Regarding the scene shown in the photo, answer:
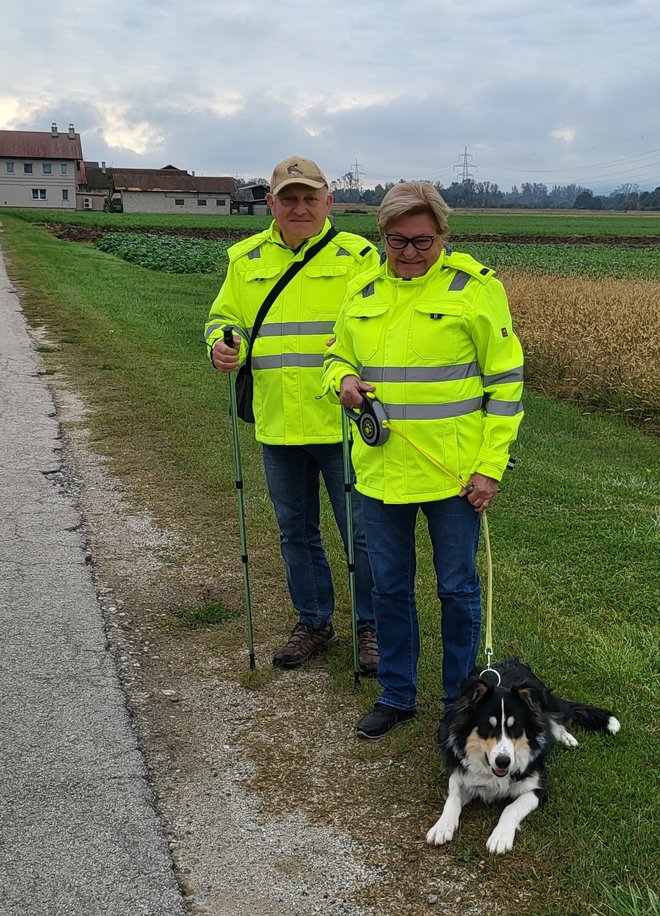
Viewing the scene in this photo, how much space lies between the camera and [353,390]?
149 inches

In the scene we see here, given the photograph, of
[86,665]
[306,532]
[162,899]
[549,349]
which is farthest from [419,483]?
[549,349]

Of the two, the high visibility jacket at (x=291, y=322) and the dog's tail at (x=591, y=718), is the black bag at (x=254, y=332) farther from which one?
the dog's tail at (x=591, y=718)

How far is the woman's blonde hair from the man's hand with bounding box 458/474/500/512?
98 cm

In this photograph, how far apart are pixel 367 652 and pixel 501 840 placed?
1609mm

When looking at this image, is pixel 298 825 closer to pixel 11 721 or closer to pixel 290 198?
pixel 11 721

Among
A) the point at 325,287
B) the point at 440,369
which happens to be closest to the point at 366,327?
the point at 440,369

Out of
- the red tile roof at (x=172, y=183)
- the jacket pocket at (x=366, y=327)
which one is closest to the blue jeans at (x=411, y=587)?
the jacket pocket at (x=366, y=327)

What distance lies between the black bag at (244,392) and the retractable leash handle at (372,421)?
95cm

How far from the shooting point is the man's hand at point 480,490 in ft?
12.1

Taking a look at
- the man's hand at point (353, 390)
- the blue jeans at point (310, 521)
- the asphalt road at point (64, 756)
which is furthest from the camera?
the blue jeans at point (310, 521)

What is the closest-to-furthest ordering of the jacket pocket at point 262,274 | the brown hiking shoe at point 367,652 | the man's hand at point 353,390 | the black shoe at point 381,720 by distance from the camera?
the man's hand at point 353,390 < the black shoe at point 381,720 < the jacket pocket at point 262,274 < the brown hiking shoe at point 367,652

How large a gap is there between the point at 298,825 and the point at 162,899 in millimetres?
624

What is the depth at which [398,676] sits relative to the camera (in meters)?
4.18

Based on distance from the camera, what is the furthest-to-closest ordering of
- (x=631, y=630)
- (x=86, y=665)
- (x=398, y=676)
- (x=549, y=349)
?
(x=549, y=349) < (x=631, y=630) < (x=86, y=665) < (x=398, y=676)
